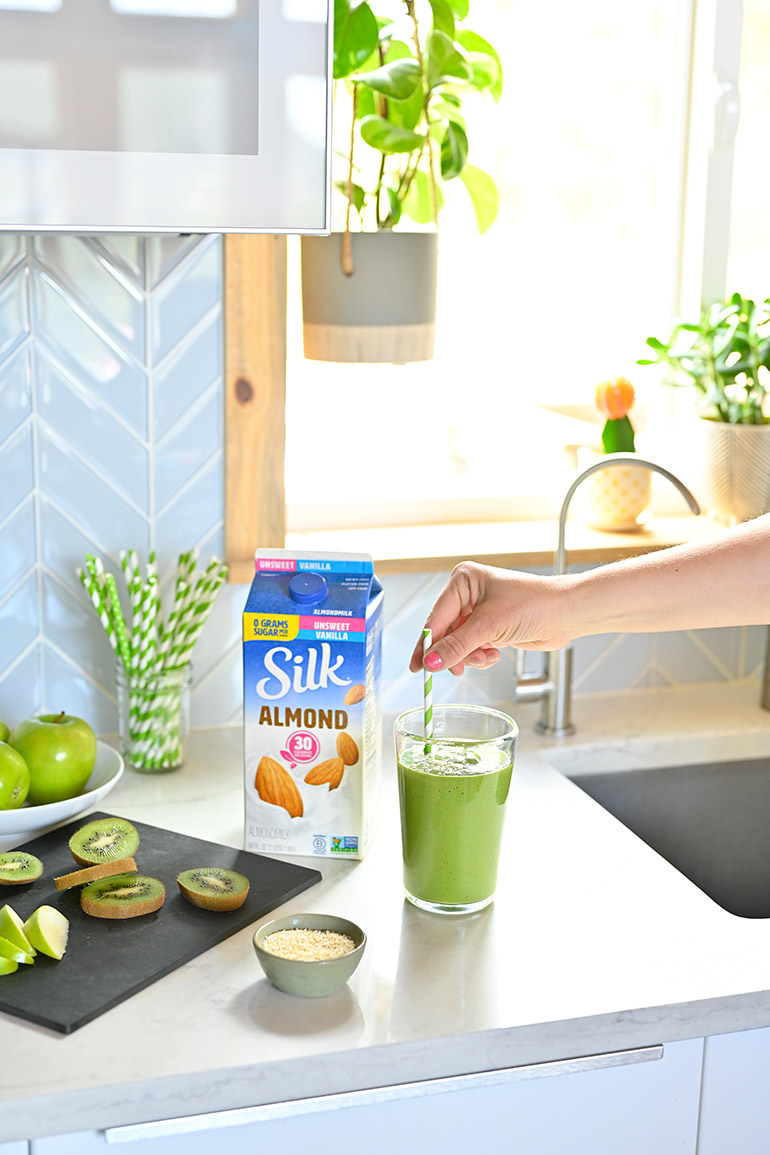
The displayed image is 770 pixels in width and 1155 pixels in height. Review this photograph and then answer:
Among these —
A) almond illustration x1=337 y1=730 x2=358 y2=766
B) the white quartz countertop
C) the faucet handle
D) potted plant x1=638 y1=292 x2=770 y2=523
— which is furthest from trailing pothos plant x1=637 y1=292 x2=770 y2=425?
almond illustration x1=337 y1=730 x2=358 y2=766

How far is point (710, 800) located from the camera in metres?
1.64

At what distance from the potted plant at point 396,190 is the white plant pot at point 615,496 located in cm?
37

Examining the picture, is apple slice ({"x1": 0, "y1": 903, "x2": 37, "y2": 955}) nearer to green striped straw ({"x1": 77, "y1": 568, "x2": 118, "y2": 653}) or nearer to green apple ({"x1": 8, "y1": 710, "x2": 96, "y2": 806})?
green apple ({"x1": 8, "y1": 710, "x2": 96, "y2": 806})

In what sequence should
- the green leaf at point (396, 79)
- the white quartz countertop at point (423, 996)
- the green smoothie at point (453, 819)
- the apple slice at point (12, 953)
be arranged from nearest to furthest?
1. the white quartz countertop at point (423, 996)
2. the apple slice at point (12, 953)
3. the green smoothie at point (453, 819)
4. the green leaf at point (396, 79)

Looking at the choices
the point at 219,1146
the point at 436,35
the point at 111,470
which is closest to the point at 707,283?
the point at 436,35

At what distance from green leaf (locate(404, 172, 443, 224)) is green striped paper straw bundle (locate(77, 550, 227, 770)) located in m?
0.52

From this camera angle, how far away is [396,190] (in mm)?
1543

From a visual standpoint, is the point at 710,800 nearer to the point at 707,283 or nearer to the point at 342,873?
the point at 342,873

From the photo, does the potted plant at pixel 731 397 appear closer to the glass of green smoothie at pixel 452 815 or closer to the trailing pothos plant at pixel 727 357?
the trailing pothos plant at pixel 727 357

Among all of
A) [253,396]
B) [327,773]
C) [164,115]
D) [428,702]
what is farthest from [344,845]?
[164,115]

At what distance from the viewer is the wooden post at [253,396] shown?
1.48 meters

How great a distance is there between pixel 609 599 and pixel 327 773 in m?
0.33

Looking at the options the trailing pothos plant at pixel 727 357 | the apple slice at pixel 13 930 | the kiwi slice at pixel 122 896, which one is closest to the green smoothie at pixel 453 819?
the kiwi slice at pixel 122 896

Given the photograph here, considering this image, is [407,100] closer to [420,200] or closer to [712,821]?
[420,200]
